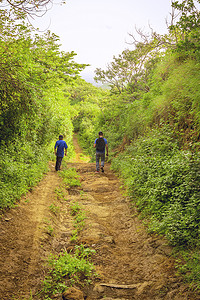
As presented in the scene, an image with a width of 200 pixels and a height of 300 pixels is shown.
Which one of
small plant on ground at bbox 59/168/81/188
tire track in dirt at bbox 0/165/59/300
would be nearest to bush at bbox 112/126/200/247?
tire track in dirt at bbox 0/165/59/300

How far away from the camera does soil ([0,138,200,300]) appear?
10.3 feet

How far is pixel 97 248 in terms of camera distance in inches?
171

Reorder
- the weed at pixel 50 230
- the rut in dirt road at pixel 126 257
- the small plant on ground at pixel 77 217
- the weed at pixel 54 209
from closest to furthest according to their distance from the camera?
the rut in dirt road at pixel 126 257 < the weed at pixel 50 230 < the small plant on ground at pixel 77 217 < the weed at pixel 54 209

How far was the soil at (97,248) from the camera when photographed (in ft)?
10.3

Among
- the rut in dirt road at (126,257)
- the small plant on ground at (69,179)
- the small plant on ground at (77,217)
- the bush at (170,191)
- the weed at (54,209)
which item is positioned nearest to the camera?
the rut in dirt road at (126,257)

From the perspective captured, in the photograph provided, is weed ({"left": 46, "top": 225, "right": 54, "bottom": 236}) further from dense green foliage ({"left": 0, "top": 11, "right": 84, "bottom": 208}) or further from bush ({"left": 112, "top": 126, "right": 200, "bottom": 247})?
bush ({"left": 112, "top": 126, "right": 200, "bottom": 247})

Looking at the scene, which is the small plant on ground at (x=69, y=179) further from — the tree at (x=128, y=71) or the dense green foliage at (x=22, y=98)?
the tree at (x=128, y=71)

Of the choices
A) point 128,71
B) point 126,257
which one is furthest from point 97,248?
point 128,71

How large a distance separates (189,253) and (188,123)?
4.55m

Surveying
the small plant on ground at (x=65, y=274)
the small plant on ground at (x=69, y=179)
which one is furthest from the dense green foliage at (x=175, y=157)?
the small plant on ground at (x=69, y=179)

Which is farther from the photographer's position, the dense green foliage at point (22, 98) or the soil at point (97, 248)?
the dense green foliage at point (22, 98)

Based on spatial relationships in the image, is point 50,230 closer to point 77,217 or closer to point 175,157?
point 77,217

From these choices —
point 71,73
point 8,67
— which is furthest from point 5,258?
point 71,73

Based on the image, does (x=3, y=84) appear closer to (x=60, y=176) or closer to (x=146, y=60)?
(x=60, y=176)
